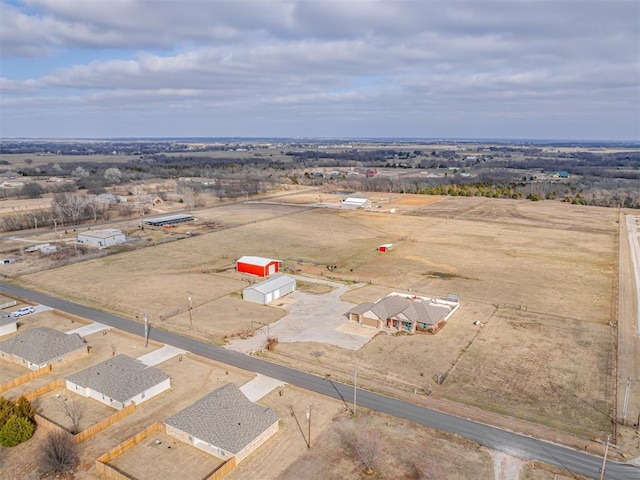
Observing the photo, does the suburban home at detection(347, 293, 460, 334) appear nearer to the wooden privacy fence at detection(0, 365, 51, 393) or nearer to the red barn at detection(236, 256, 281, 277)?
the red barn at detection(236, 256, 281, 277)

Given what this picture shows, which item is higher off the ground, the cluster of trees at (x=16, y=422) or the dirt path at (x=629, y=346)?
the cluster of trees at (x=16, y=422)

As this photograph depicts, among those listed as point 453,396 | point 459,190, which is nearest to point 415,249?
point 453,396

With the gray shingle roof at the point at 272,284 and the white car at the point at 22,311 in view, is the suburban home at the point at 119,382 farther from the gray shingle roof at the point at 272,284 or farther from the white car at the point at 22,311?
the gray shingle roof at the point at 272,284

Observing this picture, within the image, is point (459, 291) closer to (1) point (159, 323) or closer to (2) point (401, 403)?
(2) point (401, 403)

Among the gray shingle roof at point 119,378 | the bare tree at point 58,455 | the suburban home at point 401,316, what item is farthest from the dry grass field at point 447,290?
the bare tree at point 58,455

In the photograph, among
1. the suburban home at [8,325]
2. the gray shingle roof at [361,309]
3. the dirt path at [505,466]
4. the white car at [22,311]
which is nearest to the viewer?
the dirt path at [505,466]

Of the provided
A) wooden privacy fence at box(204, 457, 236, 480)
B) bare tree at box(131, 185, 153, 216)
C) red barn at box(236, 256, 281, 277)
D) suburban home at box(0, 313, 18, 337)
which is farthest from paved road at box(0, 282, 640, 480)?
bare tree at box(131, 185, 153, 216)
